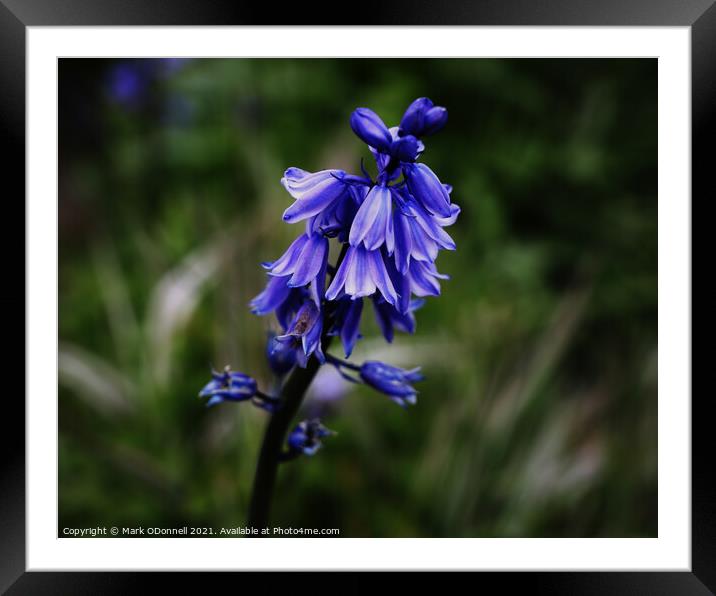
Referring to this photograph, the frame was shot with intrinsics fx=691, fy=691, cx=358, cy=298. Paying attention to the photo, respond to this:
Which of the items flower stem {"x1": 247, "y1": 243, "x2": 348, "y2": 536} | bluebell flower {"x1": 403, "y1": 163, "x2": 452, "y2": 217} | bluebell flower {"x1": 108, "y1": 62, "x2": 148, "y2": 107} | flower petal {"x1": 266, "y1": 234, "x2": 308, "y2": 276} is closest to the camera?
bluebell flower {"x1": 403, "y1": 163, "x2": 452, "y2": 217}

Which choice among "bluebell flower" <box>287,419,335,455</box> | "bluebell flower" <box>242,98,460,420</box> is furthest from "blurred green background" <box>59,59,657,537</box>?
"bluebell flower" <box>242,98,460,420</box>

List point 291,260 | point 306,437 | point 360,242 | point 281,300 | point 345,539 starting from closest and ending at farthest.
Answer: point 360,242 → point 291,260 → point 281,300 → point 306,437 → point 345,539

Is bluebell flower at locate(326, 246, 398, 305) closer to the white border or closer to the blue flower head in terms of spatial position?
the blue flower head

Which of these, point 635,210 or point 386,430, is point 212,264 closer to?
point 386,430

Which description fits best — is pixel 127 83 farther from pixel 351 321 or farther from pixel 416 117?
pixel 416 117

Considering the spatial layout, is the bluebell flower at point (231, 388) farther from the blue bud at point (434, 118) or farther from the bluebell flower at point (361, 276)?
the blue bud at point (434, 118)

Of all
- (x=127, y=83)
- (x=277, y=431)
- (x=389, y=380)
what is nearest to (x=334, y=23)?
(x=389, y=380)

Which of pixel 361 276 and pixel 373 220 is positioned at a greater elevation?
pixel 373 220
